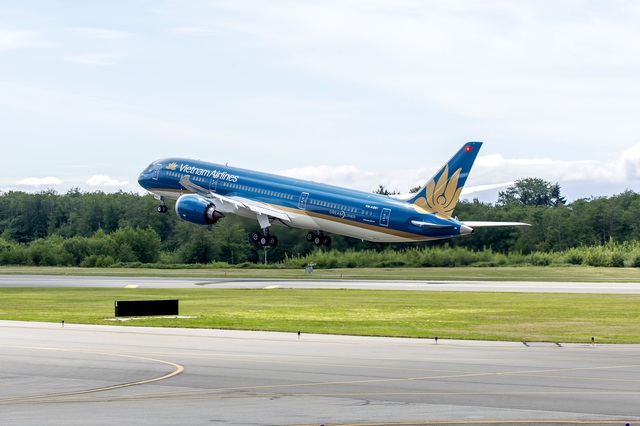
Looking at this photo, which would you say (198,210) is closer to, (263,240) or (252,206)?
(252,206)

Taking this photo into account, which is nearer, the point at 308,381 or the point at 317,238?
the point at 308,381

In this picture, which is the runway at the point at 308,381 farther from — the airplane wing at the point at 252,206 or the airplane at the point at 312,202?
the airplane wing at the point at 252,206

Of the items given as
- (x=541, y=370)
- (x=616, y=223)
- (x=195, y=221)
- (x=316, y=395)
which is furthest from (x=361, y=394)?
(x=616, y=223)

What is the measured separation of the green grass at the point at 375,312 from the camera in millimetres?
36688

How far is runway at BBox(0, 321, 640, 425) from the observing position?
17.7 m

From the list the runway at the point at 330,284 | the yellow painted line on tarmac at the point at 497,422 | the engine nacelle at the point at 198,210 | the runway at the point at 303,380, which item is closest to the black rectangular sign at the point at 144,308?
the runway at the point at 303,380

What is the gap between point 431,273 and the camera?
8119 centimetres

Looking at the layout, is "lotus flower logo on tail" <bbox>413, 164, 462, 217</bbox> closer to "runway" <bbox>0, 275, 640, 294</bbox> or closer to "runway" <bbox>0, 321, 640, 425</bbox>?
"runway" <bbox>0, 275, 640, 294</bbox>

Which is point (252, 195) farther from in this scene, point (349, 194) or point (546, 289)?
point (546, 289)

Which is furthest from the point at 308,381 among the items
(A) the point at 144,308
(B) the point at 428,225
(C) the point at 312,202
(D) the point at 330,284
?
(C) the point at 312,202

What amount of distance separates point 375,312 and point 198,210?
115 feet

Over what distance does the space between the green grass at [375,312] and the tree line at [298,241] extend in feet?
76.5

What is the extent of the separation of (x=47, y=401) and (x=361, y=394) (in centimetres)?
644

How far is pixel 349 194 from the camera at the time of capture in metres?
75.2
